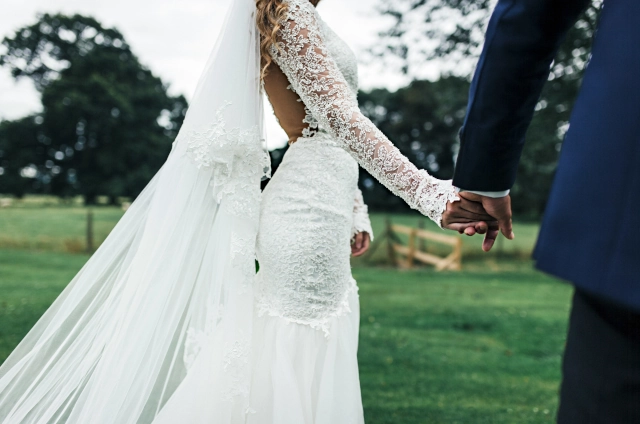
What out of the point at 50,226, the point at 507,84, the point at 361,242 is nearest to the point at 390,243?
the point at 50,226

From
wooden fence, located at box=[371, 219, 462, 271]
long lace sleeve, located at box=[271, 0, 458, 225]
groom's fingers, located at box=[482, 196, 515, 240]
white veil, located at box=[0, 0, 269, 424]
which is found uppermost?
long lace sleeve, located at box=[271, 0, 458, 225]

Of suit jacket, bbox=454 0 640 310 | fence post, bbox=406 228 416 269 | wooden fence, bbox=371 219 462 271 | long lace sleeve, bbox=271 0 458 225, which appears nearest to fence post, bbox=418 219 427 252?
wooden fence, bbox=371 219 462 271

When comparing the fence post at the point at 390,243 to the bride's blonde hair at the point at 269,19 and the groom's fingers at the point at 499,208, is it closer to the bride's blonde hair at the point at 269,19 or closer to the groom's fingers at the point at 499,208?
the bride's blonde hair at the point at 269,19

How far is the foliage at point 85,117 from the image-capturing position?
42.5 feet

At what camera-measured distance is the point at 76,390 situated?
1.92 metres

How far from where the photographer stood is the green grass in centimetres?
427

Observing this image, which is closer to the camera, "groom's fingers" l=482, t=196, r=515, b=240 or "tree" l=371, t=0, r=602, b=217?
"groom's fingers" l=482, t=196, r=515, b=240

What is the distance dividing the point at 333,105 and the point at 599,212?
1.13 meters

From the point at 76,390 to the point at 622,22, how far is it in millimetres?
2017

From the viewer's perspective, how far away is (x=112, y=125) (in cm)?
1429

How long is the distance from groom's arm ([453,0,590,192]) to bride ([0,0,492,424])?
442 mm

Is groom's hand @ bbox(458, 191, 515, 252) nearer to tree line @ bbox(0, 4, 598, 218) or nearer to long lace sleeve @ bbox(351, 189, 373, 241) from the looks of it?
long lace sleeve @ bbox(351, 189, 373, 241)

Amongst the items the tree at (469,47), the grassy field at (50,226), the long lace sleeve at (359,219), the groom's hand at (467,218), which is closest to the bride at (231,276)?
the groom's hand at (467,218)

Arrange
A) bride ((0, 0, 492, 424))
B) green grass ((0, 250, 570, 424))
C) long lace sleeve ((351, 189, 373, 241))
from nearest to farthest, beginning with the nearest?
1. bride ((0, 0, 492, 424))
2. long lace sleeve ((351, 189, 373, 241))
3. green grass ((0, 250, 570, 424))
